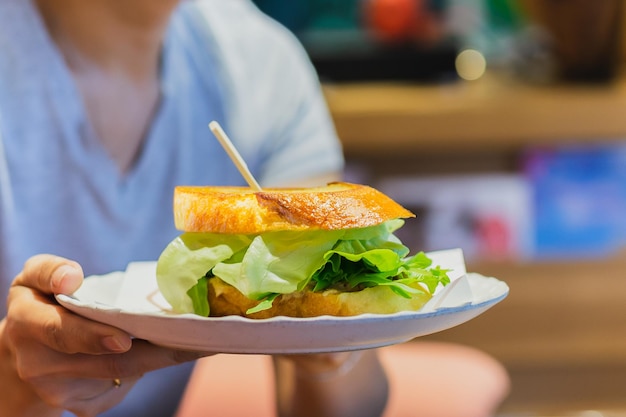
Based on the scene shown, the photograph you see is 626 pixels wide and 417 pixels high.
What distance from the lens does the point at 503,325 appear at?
97.5 inches

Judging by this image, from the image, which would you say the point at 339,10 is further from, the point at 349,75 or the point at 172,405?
the point at 172,405

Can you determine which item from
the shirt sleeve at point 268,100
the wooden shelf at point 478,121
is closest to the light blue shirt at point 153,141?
the shirt sleeve at point 268,100

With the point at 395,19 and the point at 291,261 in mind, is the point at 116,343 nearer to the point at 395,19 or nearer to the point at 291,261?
the point at 291,261

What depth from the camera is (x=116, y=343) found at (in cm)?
81

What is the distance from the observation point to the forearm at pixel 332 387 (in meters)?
1.14

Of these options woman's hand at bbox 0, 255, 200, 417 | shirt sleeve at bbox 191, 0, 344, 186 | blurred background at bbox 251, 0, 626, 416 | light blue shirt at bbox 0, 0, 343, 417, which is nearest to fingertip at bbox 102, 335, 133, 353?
woman's hand at bbox 0, 255, 200, 417

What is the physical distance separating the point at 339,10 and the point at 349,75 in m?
0.35

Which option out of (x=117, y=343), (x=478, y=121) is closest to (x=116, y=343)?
(x=117, y=343)

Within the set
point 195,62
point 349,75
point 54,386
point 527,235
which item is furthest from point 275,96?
point 527,235

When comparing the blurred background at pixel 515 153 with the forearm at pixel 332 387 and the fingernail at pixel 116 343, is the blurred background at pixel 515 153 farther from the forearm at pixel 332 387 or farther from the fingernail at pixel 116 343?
the fingernail at pixel 116 343

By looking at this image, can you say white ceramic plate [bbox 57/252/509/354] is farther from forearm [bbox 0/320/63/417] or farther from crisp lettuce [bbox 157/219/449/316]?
forearm [bbox 0/320/63/417]

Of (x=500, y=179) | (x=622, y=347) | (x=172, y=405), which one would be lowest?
(x=622, y=347)

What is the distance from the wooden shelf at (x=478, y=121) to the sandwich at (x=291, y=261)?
1606 millimetres

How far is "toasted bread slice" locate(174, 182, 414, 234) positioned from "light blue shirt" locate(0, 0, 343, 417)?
21.7 inches
